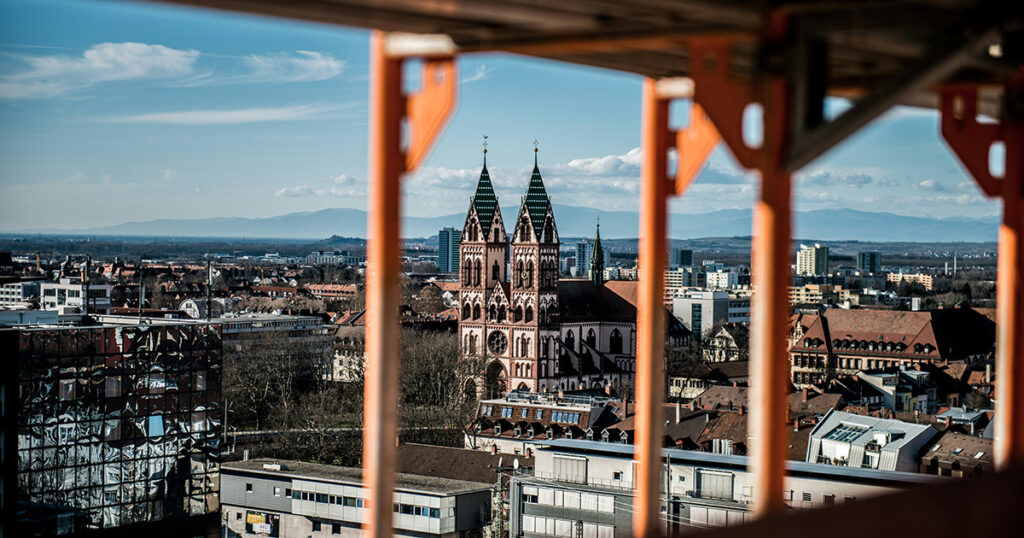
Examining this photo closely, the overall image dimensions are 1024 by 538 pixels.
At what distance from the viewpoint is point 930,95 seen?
588cm

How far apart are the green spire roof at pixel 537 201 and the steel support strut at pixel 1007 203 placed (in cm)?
6465

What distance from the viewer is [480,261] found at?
235 feet

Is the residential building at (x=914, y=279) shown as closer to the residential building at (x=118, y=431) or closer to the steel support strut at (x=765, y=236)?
the residential building at (x=118, y=431)

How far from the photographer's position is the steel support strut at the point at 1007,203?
5.66 meters

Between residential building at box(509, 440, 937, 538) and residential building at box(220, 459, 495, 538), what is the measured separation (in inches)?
64.1

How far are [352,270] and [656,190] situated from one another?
15393 cm

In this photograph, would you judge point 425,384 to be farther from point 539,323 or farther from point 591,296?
point 591,296

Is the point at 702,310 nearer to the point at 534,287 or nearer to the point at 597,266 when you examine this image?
the point at 597,266

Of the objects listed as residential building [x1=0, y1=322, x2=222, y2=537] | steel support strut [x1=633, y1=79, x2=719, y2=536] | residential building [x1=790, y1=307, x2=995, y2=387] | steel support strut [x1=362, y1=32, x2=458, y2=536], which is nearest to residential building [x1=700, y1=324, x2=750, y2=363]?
residential building [x1=790, y1=307, x2=995, y2=387]

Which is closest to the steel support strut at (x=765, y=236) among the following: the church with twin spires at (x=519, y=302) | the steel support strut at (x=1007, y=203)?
the steel support strut at (x=1007, y=203)

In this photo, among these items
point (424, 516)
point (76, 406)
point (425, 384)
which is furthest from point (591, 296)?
point (76, 406)

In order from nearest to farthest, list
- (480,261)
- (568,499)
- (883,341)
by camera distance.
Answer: (568,499) < (480,261) < (883,341)

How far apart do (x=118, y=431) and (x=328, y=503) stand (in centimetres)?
736

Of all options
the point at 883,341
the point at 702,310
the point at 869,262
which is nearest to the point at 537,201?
the point at 883,341
